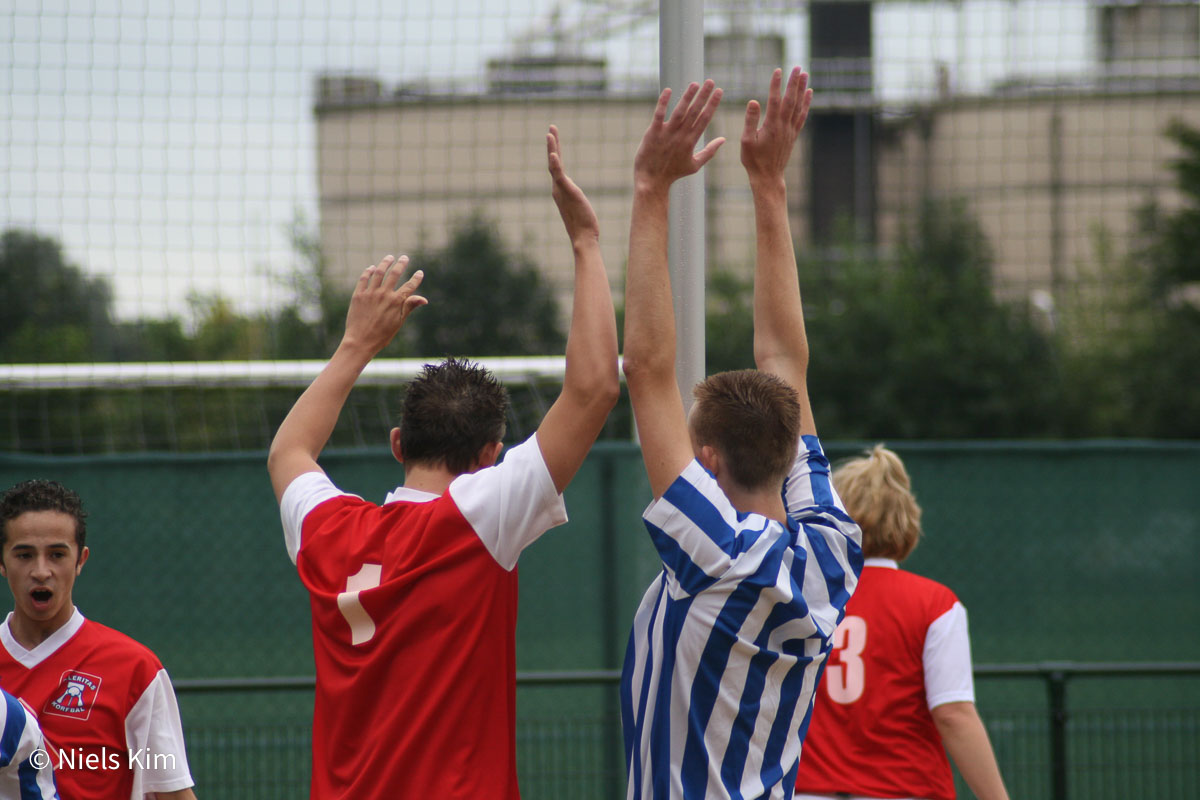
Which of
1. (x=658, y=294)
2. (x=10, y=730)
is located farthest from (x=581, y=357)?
(x=10, y=730)

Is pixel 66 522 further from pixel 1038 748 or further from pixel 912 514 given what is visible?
pixel 1038 748

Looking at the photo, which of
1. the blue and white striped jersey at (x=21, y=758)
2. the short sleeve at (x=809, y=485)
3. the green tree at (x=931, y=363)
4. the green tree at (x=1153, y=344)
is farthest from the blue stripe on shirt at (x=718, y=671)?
the green tree at (x=1153, y=344)

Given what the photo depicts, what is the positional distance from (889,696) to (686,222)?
1.48 m

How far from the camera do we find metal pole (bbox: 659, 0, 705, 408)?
8.72ft

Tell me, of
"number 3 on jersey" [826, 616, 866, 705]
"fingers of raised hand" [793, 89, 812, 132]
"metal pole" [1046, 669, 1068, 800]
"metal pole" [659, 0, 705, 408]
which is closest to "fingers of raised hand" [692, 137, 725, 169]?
"fingers of raised hand" [793, 89, 812, 132]

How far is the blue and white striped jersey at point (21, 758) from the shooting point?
2316 mm

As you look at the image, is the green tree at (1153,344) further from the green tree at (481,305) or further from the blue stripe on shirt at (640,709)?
the blue stripe on shirt at (640,709)

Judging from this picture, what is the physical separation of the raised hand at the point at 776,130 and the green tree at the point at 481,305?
906cm

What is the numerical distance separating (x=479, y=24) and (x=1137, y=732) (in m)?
6.26

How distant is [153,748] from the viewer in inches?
111

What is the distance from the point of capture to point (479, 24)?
26.9 ft

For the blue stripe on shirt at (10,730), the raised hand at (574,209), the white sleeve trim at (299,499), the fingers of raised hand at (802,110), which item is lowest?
the blue stripe on shirt at (10,730)

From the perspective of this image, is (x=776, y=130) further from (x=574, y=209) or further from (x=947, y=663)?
(x=947, y=663)

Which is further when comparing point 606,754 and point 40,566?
point 606,754
